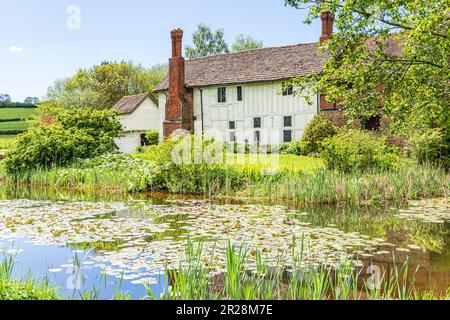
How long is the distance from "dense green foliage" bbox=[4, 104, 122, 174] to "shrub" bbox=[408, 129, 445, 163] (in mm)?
13110

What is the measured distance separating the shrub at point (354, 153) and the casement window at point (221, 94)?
695 inches

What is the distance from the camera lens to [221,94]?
3331cm

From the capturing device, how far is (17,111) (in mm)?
53719

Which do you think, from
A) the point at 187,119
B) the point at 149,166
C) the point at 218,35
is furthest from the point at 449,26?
the point at 218,35

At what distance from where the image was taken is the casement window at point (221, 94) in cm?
3316

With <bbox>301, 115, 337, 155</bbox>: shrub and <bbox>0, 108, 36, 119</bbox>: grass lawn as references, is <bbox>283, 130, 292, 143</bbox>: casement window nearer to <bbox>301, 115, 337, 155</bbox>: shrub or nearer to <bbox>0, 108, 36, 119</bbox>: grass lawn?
<bbox>301, 115, 337, 155</bbox>: shrub

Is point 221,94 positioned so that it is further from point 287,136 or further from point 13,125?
point 13,125

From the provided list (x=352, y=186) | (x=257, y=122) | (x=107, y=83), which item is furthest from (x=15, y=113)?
(x=352, y=186)

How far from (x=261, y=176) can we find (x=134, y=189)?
443 centimetres

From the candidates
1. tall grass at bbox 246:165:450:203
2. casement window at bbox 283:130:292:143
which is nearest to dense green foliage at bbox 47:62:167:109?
casement window at bbox 283:130:292:143

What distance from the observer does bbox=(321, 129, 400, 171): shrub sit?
15.6m

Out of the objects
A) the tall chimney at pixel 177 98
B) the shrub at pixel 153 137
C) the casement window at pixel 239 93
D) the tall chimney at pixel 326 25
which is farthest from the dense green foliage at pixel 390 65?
the shrub at pixel 153 137

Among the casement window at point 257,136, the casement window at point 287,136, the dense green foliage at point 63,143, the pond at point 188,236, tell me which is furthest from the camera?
the casement window at point 257,136

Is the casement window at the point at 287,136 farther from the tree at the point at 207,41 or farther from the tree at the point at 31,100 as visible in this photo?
the tree at the point at 31,100
